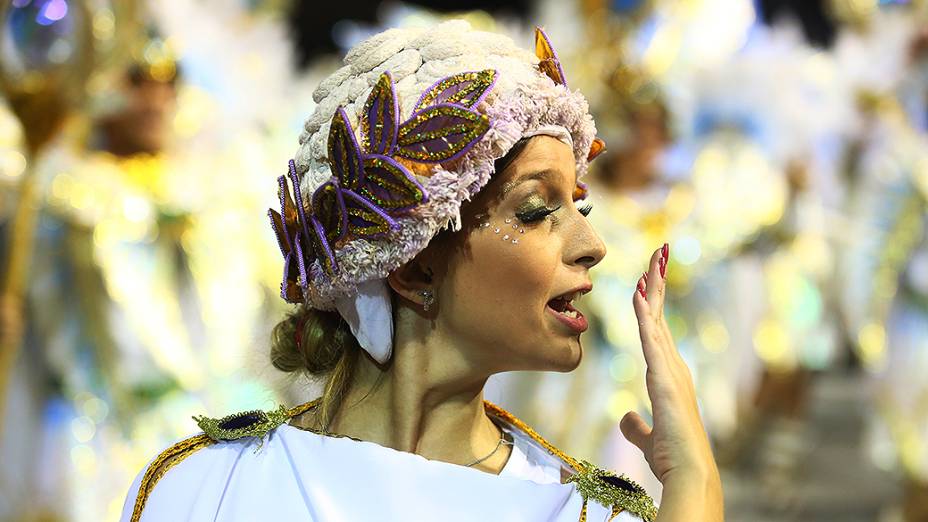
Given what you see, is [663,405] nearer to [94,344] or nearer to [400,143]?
[400,143]

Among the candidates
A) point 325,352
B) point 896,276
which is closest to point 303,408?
point 325,352

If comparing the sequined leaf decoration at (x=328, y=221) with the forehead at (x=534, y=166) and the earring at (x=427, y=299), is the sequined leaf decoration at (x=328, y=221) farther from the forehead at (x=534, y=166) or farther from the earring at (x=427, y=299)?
the forehead at (x=534, y=166)

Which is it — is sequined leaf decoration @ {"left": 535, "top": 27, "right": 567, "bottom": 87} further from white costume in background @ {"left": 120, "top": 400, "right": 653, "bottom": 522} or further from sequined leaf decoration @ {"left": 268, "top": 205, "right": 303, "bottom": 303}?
white costume in background @ {"left": 120, "top": 400, "right": 653, "bottom": 522}

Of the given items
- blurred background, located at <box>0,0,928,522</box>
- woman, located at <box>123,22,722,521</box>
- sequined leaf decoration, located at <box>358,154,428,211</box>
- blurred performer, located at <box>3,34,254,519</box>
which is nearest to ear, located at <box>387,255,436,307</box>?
woman, located at <box>123,22,722,521</box>

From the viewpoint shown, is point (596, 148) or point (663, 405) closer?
point (663, 405)

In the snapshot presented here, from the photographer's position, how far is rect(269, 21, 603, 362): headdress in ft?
7.81

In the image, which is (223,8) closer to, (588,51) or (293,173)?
(588,51)

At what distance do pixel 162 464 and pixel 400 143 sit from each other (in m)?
0.59

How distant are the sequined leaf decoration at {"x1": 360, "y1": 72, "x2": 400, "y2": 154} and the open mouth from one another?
12.8 inches

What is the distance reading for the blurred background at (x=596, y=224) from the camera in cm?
655

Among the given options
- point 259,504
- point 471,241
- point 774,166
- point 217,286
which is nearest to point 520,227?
point 471,241

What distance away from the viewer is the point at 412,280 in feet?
8.16

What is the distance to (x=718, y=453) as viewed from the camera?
9.38 m

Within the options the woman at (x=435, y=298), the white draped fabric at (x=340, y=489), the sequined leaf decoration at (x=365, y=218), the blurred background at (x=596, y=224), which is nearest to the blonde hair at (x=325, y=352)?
the woman at (x=435, y=298)
